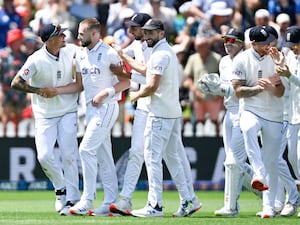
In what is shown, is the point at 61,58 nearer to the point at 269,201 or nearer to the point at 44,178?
the point at 269,201

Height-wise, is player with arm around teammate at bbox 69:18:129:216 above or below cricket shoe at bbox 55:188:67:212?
above

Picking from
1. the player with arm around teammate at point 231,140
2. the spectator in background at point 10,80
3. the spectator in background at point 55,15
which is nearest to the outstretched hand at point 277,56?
the player with arm around teammate at point 231,140

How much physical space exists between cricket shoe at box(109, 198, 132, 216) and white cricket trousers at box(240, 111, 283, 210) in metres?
1.71

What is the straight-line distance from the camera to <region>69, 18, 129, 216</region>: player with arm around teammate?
13.9m

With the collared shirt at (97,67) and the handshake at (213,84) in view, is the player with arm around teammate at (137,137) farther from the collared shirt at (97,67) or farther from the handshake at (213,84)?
the handshake at (213,84)

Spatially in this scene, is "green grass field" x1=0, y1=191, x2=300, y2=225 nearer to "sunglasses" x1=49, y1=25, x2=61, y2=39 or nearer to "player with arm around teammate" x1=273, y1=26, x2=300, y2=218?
"player with arm around teammate" x1=273, y1=26, x2=300, y2=218

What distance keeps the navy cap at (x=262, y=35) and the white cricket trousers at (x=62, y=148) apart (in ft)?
8.95

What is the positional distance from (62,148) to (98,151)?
1.68 feet

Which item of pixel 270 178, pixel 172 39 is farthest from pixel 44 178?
pixel 270 178

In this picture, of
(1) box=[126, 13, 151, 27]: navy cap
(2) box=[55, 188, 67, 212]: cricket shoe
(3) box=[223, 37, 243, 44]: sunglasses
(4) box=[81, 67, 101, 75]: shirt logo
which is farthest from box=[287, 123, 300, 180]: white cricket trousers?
(2) box=[55, 188, 67, 212]: cricket shoe

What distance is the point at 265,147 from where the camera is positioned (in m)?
13.8

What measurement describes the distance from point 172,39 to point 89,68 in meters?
7.06

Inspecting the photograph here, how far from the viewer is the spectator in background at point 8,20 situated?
21.0 metres

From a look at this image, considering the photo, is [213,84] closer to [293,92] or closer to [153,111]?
[153,111]
